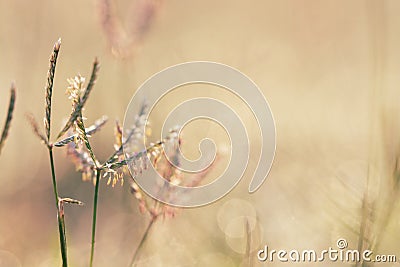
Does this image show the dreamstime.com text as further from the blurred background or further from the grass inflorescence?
the grass inflorescence

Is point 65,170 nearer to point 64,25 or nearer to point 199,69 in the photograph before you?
point 199,69

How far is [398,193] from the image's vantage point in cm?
130

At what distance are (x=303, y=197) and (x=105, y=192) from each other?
2.88 ft

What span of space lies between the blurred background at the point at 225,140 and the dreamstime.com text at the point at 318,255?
0.03 metres

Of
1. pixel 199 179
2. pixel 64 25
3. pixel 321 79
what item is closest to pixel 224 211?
pixel 199 179
